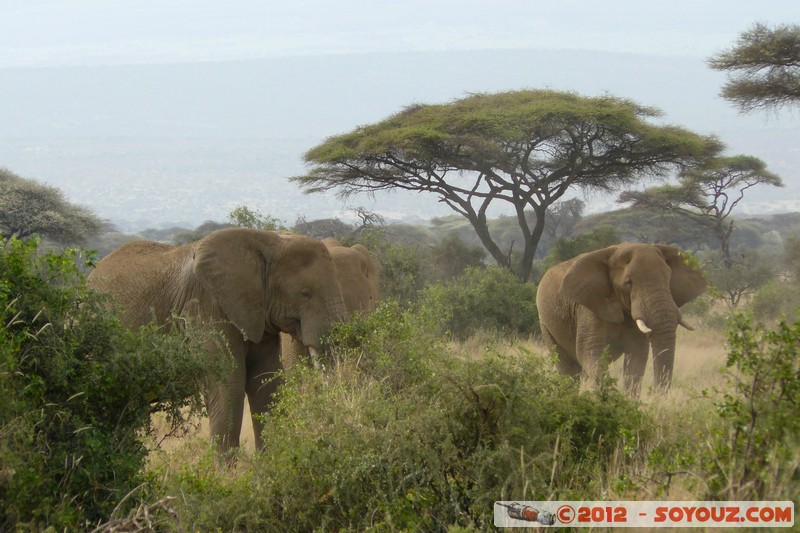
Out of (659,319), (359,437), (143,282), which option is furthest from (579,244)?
(359,437)

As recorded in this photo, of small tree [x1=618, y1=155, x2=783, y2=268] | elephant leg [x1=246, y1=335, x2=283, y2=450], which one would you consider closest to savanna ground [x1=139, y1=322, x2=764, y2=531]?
elephant leg [x1=246, y1=335, x2=283, y2=450]

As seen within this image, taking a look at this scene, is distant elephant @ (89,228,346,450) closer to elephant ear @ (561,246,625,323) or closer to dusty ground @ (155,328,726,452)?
dusty ground @ (155,328,726,452)

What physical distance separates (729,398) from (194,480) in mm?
3074

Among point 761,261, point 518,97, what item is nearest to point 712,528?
point 518,97

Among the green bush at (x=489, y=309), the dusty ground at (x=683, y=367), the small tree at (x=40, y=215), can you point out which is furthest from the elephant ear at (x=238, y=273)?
the small tree at (x=40, y=215)

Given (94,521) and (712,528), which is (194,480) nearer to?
(94,521)

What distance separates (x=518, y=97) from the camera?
85.7ft

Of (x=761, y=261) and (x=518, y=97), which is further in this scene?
(x=761, y=261)

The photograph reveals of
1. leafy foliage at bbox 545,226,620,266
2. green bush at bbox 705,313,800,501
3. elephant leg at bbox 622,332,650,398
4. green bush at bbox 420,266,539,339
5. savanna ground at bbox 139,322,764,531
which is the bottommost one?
leafy foliage at bbox 545,226,620,266

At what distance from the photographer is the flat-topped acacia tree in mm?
23594

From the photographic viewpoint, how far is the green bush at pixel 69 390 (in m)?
5.00

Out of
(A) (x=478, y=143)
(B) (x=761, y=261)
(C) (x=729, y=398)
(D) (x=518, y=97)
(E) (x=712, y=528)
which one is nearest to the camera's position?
(E) (x=712, y=528)

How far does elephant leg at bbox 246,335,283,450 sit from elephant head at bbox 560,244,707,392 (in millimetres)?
3477

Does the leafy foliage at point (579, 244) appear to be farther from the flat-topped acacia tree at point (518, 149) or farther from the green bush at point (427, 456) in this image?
the green bush at point (427, 456)
